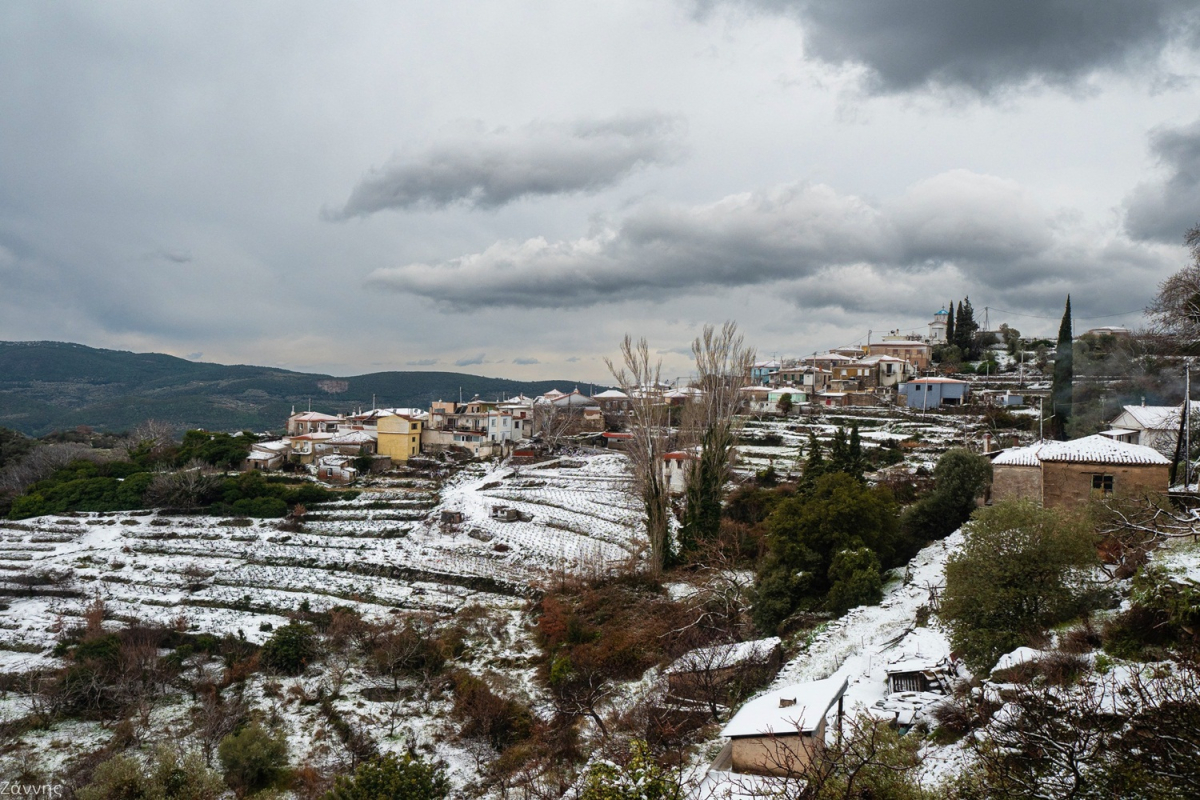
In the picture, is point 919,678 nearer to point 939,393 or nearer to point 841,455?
point 841,455

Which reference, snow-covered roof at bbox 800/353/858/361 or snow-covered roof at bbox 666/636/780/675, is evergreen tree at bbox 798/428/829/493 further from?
snow-covered roof at bbox 800/353/858/361

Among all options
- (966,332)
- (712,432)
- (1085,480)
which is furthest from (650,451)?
(966,332)

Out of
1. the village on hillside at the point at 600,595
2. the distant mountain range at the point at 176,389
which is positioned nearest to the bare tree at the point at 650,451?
the village on hillside at the point at 600,595

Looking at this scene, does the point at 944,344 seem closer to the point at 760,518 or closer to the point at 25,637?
the point at 760,518

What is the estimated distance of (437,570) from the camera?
24.8 meters

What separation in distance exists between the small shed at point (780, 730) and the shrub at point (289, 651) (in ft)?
45.6

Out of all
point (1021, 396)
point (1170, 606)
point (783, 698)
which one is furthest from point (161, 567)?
point (1021, 396)

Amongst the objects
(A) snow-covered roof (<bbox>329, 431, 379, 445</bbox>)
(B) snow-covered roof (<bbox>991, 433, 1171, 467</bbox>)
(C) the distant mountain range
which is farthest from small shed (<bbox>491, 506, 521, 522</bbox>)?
(C) the distant mountain range

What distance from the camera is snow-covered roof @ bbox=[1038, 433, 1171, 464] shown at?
15.8m

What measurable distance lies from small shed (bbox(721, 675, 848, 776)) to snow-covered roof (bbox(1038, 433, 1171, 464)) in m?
12.0

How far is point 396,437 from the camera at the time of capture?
4381cm

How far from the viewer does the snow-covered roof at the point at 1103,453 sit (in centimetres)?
1577

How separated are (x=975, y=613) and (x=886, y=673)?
1828 millimetres

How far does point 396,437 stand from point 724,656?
3517 cm
